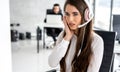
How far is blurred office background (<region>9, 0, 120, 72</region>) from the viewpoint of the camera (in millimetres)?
3980

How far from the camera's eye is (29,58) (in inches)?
165

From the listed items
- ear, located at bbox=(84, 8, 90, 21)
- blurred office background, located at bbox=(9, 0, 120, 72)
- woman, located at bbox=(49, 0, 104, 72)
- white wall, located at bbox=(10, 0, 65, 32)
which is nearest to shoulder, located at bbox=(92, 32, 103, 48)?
woman, located at bbox=(49, 0, 104, 72)

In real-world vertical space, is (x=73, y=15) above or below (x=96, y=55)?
above

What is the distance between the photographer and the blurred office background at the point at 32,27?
3980 mm

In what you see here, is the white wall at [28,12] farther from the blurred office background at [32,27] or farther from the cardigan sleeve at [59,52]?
the cardigan sleeve at [59,52]

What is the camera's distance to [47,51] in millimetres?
4699

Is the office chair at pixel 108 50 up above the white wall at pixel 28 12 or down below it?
below

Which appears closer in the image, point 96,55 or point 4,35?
point 96,55

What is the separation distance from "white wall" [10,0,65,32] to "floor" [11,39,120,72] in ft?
3.27

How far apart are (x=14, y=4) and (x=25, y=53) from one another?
2063mm

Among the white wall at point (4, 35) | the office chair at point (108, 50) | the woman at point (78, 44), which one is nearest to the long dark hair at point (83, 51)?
the woman at point (78, 44)

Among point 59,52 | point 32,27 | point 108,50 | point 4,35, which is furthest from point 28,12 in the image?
point 59,52

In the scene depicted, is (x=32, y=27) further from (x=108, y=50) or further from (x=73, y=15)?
(x=73, y=15)

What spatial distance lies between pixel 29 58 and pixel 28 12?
7.53ft
